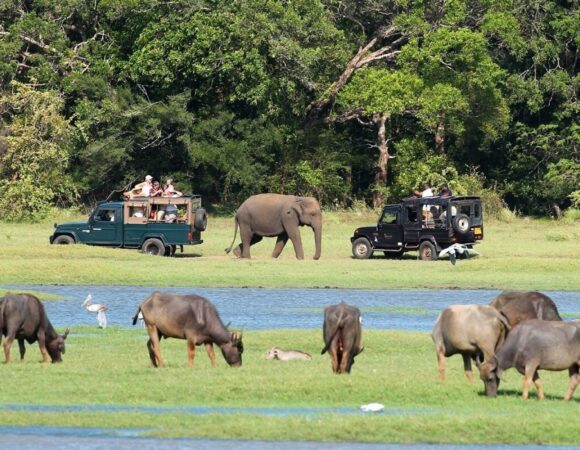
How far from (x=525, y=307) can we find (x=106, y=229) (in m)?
23.4

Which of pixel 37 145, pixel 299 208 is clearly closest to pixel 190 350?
pixel 299 208

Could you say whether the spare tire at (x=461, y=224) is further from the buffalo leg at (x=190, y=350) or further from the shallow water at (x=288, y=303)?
the buffalo leg at (x=190, y=350)

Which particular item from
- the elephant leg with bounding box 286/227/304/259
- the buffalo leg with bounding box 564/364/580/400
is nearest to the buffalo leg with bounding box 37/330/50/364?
the buffalo leg with bounding box 564/364/580/400

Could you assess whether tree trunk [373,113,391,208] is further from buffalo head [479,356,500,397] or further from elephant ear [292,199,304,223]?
buffalo head [479,356,500,397]

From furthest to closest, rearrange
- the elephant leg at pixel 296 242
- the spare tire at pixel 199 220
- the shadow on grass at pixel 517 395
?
the spare tire at pixel 199 220 < the elephant leg at pixel 296 242 < the shadow on grass at pixel 517 395

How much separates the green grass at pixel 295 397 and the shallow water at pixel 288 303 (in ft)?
18.1

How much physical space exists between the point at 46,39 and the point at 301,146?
32.1 feet

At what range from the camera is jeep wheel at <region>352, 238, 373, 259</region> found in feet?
132

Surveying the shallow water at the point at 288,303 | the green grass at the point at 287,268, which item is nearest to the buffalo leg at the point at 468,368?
the shallow water at the point at 288,303

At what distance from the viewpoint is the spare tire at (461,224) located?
128 feet

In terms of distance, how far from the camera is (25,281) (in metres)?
33.2

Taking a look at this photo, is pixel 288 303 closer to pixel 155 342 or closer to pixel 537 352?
pixel 155 342

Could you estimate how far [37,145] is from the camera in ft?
169

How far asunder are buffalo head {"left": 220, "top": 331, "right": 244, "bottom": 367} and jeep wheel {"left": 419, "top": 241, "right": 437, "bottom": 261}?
21.4m
